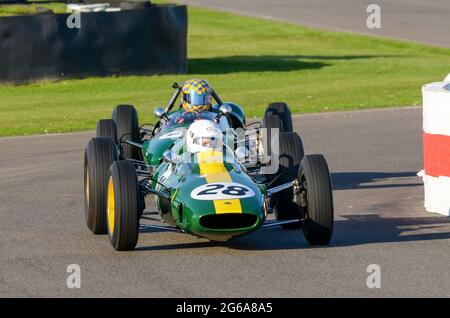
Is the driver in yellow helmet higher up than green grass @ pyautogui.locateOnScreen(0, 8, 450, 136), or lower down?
lower down

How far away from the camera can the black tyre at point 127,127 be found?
561 inches

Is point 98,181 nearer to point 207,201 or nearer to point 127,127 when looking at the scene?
point 207,201

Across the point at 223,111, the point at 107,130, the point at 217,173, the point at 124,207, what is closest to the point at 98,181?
the point at 124,207

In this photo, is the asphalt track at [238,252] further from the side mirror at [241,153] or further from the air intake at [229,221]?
the side mirror at [241,153]

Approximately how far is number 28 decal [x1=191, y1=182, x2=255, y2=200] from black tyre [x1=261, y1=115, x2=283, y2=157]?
1.64m

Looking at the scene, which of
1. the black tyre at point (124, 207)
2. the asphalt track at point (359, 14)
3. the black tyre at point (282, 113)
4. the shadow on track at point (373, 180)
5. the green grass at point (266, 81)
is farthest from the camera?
the asphalt track at point (359, 14)

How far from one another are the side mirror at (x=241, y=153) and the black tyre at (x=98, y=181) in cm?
122

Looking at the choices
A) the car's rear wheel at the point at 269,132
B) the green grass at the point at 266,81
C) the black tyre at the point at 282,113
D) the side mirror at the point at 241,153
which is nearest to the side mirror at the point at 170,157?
the side mirror at the point at 241,153

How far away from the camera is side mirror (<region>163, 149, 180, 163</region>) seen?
37.7 feet

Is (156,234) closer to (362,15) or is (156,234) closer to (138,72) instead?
(138,72)

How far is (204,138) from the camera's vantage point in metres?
11.4

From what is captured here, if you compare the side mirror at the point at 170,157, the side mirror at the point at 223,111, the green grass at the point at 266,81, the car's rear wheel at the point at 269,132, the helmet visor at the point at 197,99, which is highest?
the green grass at the point at 266,81

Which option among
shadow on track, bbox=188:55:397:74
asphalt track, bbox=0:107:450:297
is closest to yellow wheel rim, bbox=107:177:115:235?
asphalt track, bbox=0:107:450:297

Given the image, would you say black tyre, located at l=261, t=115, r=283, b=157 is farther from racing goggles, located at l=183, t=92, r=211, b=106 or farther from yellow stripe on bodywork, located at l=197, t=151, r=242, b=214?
yellow stripe on bodywork, located at l=197, t=151, r=242, b=214
